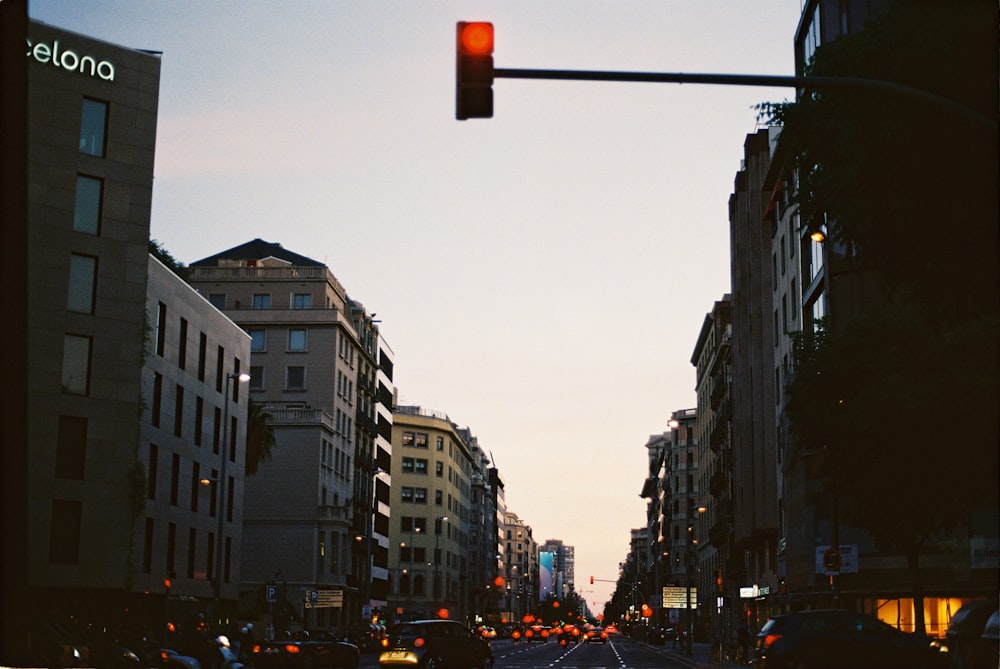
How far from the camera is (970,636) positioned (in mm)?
27781

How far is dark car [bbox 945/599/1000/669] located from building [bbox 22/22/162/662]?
29770mm

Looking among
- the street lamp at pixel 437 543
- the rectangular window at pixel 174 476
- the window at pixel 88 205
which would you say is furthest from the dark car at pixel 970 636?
the street lamp at pixel 437 543

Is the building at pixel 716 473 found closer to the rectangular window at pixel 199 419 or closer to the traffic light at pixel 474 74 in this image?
the rectangular window at pixel 199 419

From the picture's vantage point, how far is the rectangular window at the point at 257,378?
8631cm

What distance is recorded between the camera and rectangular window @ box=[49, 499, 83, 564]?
147ft

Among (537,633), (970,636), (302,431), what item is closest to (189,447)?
(302,431)

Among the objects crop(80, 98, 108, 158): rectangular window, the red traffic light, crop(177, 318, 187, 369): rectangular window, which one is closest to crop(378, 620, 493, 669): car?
crop(80, 98, 108, 158): rectangular window

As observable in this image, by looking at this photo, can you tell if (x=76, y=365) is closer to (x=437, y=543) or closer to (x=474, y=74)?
(x=474, y=74)

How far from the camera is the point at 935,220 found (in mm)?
17484

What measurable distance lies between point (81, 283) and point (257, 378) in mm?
40857

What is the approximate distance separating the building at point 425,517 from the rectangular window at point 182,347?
70.2 metres

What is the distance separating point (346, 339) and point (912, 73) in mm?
74434

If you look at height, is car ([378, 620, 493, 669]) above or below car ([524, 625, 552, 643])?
above

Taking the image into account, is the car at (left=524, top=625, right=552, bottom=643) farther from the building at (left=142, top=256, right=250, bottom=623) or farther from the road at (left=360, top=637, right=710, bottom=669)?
the building at (left=142, top=256, right=250, bottom=623)
